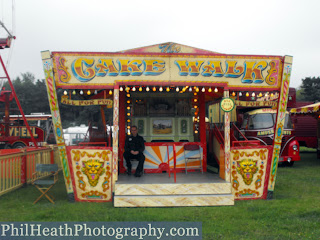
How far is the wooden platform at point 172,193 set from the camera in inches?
274

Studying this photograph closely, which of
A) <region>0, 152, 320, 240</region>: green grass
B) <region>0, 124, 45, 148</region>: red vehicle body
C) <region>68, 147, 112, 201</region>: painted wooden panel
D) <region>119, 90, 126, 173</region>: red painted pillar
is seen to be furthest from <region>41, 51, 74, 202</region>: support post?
<region>0, 124, 45, 148</region>: red vehicle body

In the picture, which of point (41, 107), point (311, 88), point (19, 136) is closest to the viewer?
point (19, 136)

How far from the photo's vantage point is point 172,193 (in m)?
7.15

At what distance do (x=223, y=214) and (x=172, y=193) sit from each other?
133cm

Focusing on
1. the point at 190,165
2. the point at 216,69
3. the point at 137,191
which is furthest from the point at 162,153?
the point at 216,69

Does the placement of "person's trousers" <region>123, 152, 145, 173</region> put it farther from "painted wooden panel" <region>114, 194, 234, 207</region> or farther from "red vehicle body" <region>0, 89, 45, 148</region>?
"red vehicle body" <region>0, 89, 45, 148</region>

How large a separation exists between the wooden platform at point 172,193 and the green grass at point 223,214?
0.24 m

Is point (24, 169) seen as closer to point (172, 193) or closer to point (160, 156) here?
point (160, 156)

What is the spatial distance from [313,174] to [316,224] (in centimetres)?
702

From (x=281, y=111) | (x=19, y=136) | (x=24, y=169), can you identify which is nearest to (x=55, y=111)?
(x=24, y=169)

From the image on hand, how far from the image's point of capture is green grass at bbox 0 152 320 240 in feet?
17.3

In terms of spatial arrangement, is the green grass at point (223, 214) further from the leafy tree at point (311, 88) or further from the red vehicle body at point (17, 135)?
the leafy tree at point (311, 88)

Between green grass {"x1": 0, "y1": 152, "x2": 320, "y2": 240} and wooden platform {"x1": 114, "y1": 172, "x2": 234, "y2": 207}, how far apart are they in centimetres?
24

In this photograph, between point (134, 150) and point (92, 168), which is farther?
point (134, 150)
